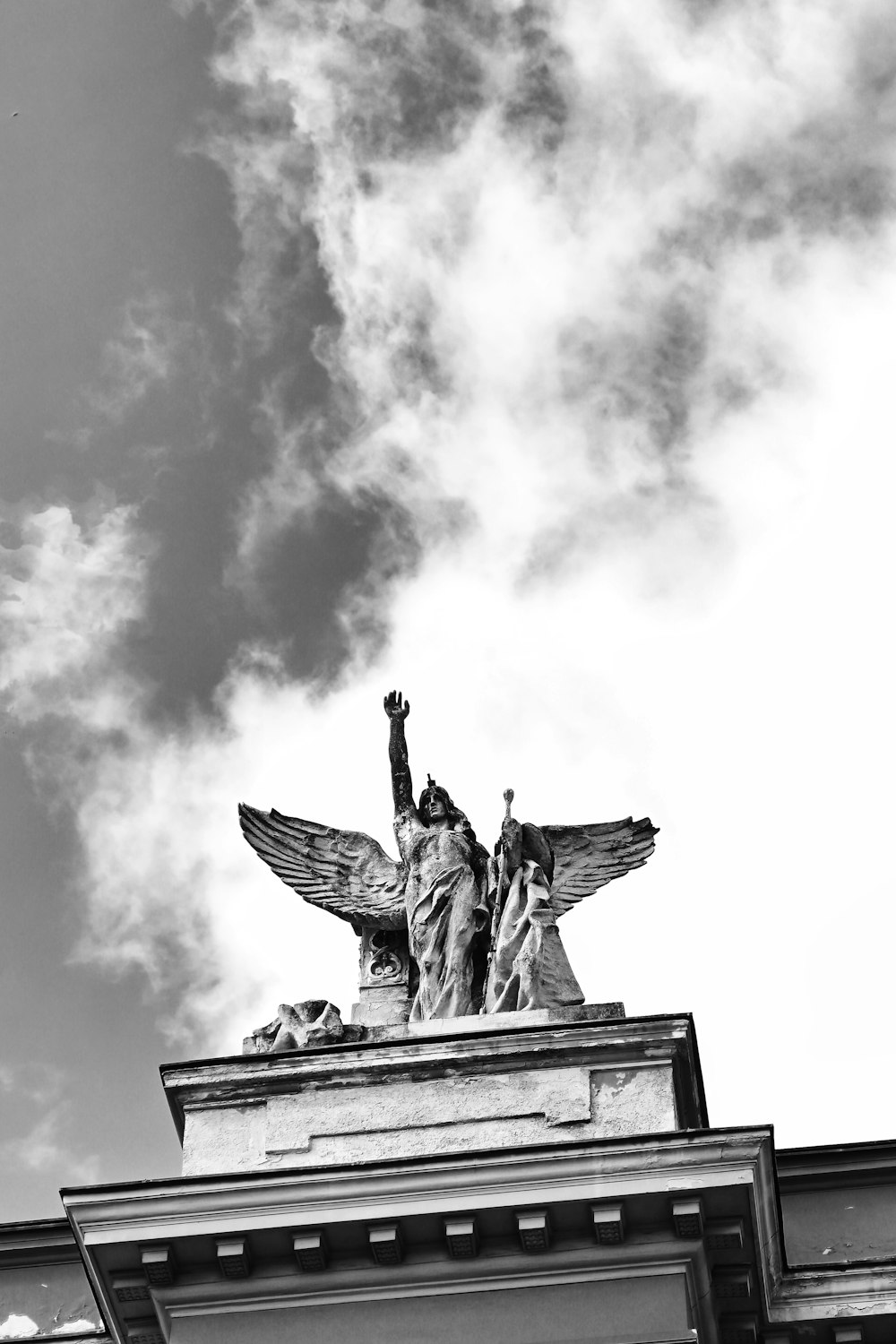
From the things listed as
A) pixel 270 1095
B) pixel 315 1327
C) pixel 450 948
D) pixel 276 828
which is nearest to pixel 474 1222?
pixel 315 1327

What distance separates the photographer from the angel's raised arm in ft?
78.2

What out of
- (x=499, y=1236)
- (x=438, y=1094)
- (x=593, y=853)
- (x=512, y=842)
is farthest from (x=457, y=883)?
(x=499, y=1236)

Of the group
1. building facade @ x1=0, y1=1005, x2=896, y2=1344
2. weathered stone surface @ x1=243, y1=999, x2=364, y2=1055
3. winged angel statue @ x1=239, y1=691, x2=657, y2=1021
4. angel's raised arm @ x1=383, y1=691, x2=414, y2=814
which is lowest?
building facade @ x1=0, y1=1005, x2=896, y2=1344

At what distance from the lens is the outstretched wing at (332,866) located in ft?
75.8

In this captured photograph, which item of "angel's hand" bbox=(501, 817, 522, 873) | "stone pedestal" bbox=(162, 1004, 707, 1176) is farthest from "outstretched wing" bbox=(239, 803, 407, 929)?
"stone pedestal" bbox=(162, 1004, 707, 1176)

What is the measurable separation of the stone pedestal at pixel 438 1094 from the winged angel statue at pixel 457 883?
3.52 ft

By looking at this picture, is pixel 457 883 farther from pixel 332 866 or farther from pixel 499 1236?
pixel 499 1236

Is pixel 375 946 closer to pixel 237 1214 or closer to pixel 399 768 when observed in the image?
pixel 399 768

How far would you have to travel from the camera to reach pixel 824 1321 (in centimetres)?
1850

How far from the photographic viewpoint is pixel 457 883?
2231 cm

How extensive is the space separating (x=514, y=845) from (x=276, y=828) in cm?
297

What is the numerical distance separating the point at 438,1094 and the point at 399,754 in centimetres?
547

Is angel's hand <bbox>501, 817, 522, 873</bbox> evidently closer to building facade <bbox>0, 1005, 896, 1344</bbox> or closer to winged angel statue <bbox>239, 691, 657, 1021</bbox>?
winged angel statue <bbox>239, 691, 657, 1021</bbox>

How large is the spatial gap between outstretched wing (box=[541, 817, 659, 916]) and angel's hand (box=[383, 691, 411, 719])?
2130 millimetres
